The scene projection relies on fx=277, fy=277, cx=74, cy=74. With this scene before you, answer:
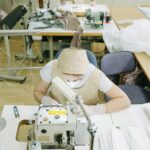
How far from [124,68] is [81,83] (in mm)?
→ 885

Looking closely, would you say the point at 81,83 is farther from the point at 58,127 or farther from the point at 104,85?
the point at 58,127

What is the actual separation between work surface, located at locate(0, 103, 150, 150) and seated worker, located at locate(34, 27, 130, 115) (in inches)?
2.1

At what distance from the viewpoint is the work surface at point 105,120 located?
1.52 m

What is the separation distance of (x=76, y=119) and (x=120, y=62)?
1396 mm

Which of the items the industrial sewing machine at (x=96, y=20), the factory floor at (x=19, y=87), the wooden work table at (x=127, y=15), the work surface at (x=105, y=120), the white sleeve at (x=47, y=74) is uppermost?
the white sleeve at (x=47, y=74)

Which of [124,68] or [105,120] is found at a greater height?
[105,120]

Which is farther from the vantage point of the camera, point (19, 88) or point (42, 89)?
point (19, 88)

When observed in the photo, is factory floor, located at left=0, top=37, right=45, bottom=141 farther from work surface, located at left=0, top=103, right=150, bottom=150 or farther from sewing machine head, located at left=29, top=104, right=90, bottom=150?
sewing machine head, located at left=29, top=104, right=90, bottom=150

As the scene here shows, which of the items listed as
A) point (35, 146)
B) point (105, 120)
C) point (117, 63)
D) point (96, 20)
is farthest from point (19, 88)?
point (35, 146)

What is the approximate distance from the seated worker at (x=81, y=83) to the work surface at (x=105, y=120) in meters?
0.05

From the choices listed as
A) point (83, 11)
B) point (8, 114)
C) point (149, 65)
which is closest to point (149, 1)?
point (83, 11)

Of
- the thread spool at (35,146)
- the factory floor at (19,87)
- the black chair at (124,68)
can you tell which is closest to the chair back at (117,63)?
the black chair at (124,68)

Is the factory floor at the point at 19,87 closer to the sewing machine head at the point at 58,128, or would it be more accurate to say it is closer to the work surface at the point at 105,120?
the work surface at the point at 105,120

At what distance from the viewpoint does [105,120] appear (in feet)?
5.47
